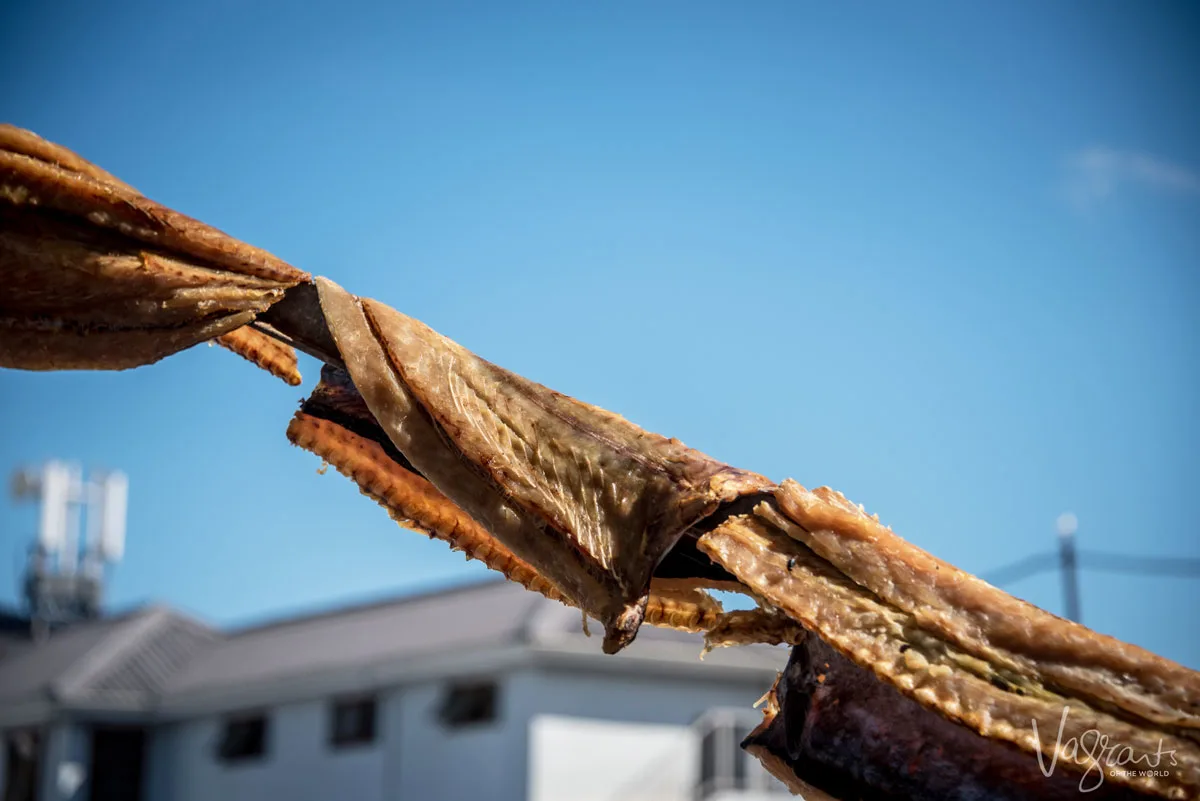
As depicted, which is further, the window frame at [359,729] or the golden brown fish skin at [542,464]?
the window frame at [359,729]

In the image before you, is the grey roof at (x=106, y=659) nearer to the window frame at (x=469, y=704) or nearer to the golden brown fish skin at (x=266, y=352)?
the window frame at (x=469, y=704)

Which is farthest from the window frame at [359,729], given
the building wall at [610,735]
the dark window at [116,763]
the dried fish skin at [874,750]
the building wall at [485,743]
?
the dried fish skin at [874,750]

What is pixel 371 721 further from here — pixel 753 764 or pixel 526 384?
A: pixel 526 384

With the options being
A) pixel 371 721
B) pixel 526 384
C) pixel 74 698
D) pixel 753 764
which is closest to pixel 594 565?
pixel 526 384

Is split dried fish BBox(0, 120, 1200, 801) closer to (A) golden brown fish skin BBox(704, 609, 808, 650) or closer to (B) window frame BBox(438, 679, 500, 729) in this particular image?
(A) golden brown fish skin BBox(704, 609, 808, 650)

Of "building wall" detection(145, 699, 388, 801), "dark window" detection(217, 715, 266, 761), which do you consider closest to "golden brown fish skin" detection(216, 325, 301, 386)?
"building wall" detection(145, 699, 388, 801)

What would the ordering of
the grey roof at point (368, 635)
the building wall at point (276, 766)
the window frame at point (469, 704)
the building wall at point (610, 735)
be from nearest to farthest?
1. the building wall at point (610, 735)
2. the window frame at point (469, 704)
3. the grey roof at point (368, 635)
4. the building wall at point (276, 766)

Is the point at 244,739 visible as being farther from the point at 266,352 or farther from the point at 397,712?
the point at 266,352
